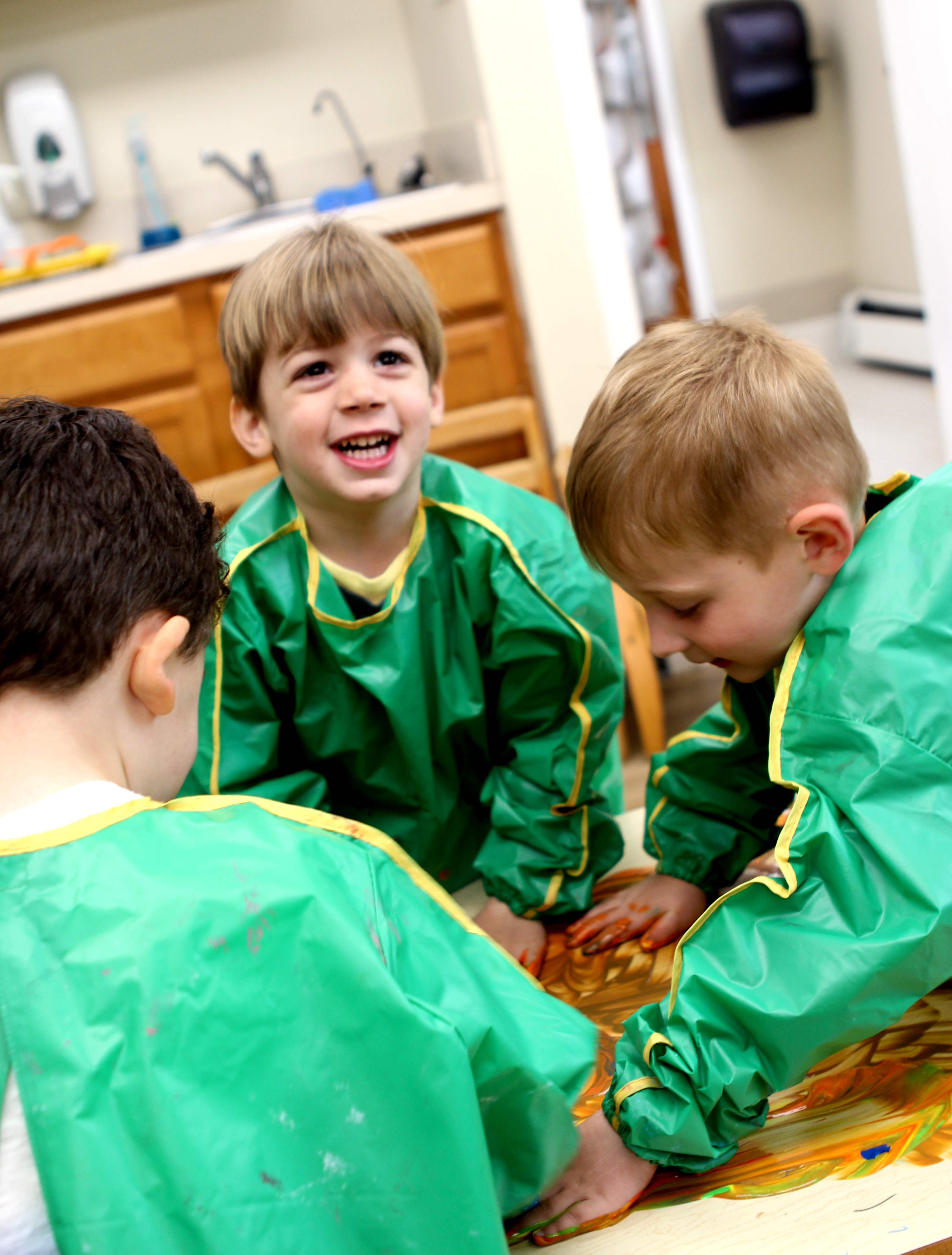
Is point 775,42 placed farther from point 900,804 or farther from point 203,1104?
point 203,1104

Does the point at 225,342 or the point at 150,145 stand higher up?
the point at 150,145

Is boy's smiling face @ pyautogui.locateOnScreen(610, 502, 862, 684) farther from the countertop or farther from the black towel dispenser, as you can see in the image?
the black towel dispenser

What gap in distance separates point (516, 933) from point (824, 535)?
21.1 inches

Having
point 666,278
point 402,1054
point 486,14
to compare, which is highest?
point 486,14

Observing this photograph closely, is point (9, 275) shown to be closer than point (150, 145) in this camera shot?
Yes

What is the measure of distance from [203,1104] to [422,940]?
0.16m

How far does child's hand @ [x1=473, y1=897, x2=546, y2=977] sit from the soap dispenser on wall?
222cm

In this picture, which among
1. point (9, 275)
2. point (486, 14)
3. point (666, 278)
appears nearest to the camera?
point (486, 14)

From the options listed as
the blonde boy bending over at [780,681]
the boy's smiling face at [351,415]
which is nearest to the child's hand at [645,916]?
the blonde boy bending over at [780,681]

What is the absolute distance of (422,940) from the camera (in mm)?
670

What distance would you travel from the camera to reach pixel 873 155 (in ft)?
12.3

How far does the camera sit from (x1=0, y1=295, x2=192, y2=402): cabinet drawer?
2.11m

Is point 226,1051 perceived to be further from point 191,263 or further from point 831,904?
point 191,263

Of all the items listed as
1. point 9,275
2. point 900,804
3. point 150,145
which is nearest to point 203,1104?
point 900,804
